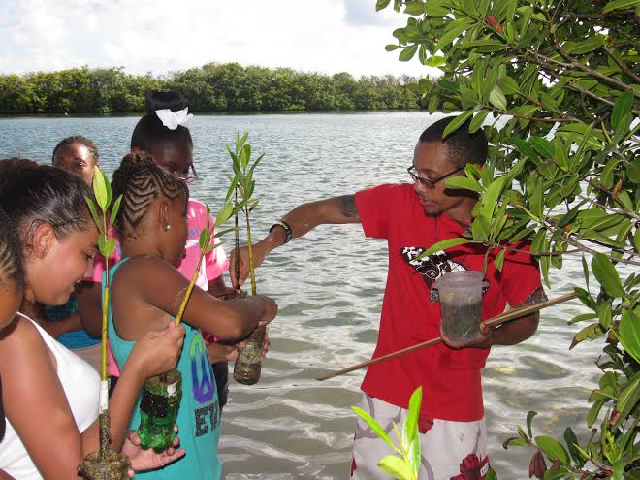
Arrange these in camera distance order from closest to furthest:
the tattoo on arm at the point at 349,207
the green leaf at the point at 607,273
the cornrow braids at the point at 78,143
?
the green leaf at the point at 607,273
the tattoo on arm at the point at 349,207
the cornrow braids at the point at 78,143

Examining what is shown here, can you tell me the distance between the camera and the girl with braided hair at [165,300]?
2.15 meters

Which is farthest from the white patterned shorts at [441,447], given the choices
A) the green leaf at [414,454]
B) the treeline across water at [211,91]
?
the treeline across water at [211,91]

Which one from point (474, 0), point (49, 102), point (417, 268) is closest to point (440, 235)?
point (417, 268)

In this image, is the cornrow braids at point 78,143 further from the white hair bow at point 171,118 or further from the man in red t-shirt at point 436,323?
the man in red t-shirt at point 436,323

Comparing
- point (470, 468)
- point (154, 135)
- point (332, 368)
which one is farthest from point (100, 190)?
point (332, 368)

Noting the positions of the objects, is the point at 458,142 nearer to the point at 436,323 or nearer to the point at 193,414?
the point at 436,323

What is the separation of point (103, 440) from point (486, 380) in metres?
4.31

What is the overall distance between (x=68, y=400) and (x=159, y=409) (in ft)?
0.83

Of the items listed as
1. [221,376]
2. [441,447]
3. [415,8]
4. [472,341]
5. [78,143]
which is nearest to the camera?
[415,8]

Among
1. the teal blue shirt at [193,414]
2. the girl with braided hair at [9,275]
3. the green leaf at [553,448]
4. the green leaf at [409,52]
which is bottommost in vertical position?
the teal blue shirt at [193,414]

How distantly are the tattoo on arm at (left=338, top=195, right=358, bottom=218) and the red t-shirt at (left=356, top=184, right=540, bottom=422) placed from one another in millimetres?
260

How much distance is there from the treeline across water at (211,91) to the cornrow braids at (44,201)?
65.7 metres

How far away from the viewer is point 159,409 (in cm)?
183

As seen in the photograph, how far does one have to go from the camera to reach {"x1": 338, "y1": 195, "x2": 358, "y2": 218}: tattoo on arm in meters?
3.13
